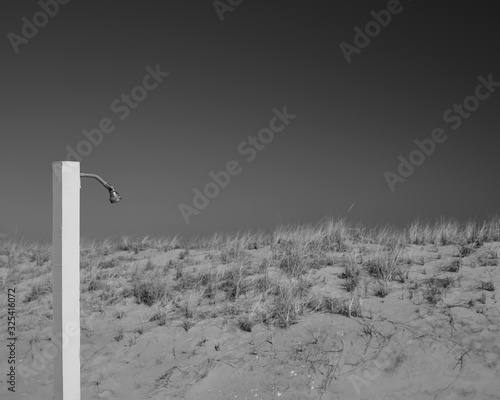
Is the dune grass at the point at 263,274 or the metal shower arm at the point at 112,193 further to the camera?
the dune grass at the point at 263,274

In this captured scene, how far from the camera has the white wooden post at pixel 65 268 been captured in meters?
4.21

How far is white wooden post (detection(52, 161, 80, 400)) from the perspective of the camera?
4211mm

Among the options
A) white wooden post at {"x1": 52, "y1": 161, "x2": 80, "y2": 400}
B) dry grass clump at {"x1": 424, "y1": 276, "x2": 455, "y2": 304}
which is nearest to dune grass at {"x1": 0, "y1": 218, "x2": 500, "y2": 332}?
dry grass clump at {"x1": 424, "y1": 276, "x2": 455, "y2": 304}

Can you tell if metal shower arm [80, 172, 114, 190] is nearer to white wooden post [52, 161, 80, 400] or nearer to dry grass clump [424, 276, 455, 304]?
white wooden post [52, 161, 80, 400]

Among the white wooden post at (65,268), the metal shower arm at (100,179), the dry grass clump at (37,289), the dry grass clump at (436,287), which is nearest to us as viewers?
the white wooden post at (65,268)

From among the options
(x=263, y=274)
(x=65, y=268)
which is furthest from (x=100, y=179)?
(x=263, y=274)

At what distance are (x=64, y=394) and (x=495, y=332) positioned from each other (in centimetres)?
495

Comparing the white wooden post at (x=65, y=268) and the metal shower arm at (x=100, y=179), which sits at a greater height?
the metal shower arm at (x=100, y=179)

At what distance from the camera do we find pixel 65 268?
421 centimetres

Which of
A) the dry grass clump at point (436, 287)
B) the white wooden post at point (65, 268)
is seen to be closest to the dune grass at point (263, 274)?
the dry grass clump at point (436, 287)

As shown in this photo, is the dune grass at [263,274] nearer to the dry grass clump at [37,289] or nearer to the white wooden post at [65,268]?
the dry grass clump at [37,289]

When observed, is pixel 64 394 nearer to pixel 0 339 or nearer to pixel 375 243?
pixel 0 339

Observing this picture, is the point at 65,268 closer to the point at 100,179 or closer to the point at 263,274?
the point at 100,179

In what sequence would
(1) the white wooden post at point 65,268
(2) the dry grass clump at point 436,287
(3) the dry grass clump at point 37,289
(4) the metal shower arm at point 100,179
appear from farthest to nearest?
(3) the dry grass clump at point 37,289 → (2) the dry grass clump at point 436,287 → (4) the metal shower arm at point 100,179 → (1) the white wooden post at point 65,268
